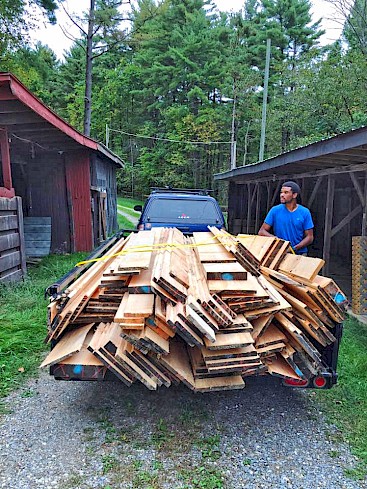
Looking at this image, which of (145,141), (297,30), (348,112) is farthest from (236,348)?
(145,141)

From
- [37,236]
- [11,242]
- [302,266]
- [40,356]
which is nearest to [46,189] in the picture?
Result: [37,236]

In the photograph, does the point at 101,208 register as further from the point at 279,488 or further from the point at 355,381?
the point at 279,488

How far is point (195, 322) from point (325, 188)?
11.2 m

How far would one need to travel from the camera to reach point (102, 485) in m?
2.34

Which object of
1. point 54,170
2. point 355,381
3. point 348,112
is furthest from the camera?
point 348,112

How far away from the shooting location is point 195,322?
2211mm

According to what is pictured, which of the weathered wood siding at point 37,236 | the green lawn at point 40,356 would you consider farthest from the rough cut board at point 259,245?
the weathered wood siding at point 37,236

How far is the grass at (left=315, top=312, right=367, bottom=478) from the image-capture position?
2.78m

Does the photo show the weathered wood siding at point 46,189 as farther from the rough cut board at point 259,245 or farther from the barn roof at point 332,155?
the rough cut board at point 259,245

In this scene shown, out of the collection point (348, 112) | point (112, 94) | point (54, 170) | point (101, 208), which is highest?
point (112, 94)

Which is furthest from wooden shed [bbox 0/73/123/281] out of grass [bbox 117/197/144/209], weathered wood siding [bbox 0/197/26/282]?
grass [bbox 117/197/144/209]

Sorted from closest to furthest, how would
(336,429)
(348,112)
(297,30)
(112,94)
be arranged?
(336,429)
(348,112)
(297,30)
(112,94)

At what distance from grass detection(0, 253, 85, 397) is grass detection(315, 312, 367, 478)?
2.90 meters

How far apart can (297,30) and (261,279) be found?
33064 millimetres
